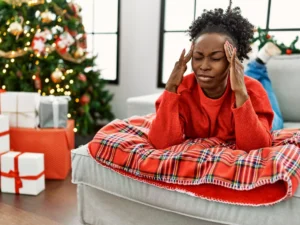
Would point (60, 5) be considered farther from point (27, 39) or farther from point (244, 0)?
point (244, 0)

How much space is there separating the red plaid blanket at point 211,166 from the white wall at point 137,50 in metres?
1.84

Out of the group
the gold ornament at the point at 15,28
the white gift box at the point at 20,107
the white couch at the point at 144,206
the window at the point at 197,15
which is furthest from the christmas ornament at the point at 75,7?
the white couch at the point at 144,206

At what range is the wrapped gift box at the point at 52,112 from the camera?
6.78 feet

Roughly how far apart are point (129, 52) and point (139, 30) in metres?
0.22

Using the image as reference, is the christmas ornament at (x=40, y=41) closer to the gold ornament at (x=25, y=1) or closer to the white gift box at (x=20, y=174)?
the gold ornament at (x=25, y=1)

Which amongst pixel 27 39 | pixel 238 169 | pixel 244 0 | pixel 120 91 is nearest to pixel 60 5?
pixel 27 39

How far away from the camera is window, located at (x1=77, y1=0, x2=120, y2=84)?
10.6 feet

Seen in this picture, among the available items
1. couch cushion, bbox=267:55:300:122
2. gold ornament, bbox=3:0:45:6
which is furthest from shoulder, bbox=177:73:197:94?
gold ornament, bbox=3:0:45:6

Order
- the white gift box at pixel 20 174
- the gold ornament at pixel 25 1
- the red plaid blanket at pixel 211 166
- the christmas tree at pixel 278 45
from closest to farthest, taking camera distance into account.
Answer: the red plaid blanket at pixel 211 166 < the white gift box at pixel 20 174 < the christmas tree at pixel 278 45 < the gold ornament at pixel 25 1

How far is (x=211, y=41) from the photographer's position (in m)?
1.14

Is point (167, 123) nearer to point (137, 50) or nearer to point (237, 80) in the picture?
point (237, 80)

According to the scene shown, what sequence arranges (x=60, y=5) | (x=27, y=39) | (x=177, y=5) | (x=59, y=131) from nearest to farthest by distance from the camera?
(x=59, y=131) < (x=27, y=39) < (x=60, y=5) < (x=177, y=5)

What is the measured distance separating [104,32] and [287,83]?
189cm

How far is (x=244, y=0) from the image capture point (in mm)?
2752
